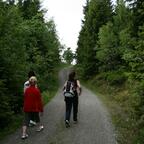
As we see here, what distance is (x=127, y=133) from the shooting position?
1435cm

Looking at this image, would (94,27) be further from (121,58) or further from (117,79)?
(121,58)

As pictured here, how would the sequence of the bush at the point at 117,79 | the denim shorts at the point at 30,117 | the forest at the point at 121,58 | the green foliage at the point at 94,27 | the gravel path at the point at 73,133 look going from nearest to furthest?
the gravel path at the point at 73,133
the denim shorts at the point at 30,117
the forest at the point at 121,58
the bush at the point at 117,79
the green foliage at the point at 94,27

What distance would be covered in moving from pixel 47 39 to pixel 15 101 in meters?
21.4

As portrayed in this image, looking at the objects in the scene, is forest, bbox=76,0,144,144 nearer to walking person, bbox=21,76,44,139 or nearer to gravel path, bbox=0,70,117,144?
gravel path, bbox=0,70,117,144

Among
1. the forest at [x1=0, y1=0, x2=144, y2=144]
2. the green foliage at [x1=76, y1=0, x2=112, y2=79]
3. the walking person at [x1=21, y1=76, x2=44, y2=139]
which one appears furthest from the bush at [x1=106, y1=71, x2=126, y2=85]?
the walking person at [x1=21, y1=76, x2=44, y2=139]

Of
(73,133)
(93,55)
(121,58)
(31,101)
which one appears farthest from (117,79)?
(31,101)

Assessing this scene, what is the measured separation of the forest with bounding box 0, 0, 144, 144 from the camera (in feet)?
52.1

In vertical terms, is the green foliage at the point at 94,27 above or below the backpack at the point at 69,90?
above

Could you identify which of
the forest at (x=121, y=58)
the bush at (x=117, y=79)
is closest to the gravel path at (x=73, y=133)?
the forest at (x=121, y=58)

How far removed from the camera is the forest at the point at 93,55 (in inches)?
626

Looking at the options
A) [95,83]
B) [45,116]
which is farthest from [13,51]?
[95,83]

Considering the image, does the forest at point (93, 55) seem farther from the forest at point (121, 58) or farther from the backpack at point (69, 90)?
the backpack at point (69, 90)

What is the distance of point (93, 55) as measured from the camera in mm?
52125

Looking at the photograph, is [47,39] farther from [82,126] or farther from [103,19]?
[82,126]
